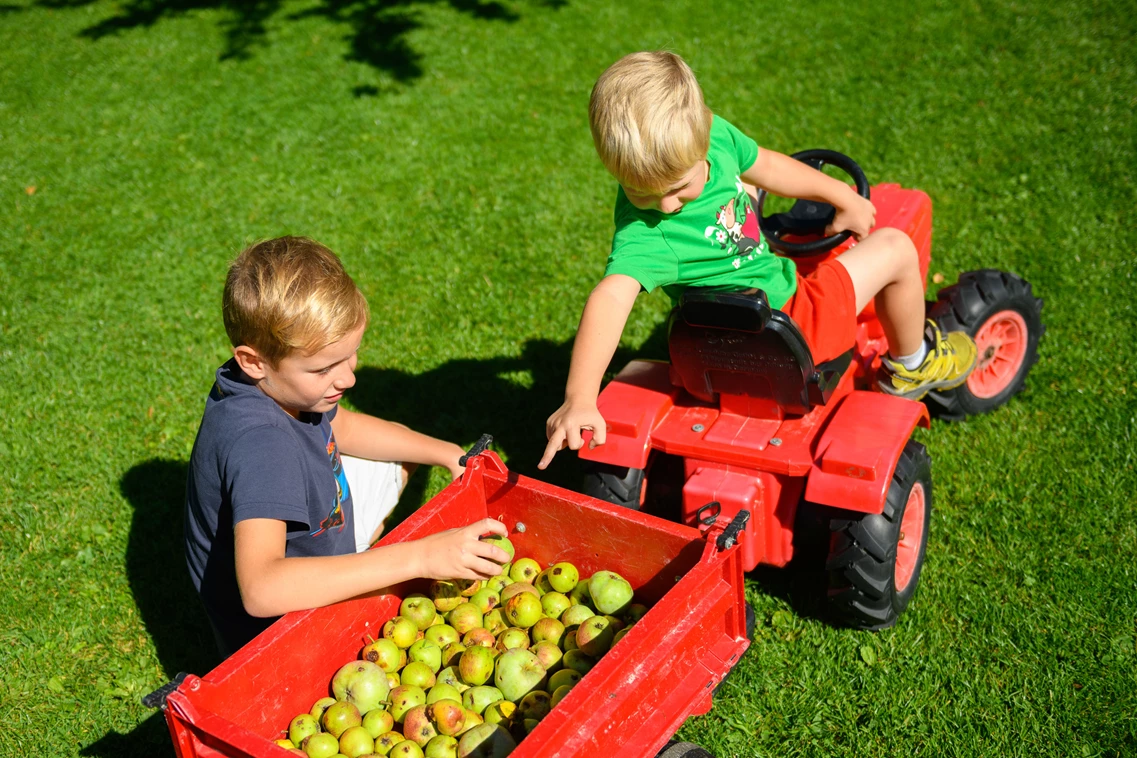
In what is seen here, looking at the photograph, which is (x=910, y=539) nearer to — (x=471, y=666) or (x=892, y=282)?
(x=892, y=282)

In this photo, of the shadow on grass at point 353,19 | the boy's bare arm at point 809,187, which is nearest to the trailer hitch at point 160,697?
the boy's bare arm at point 809,187

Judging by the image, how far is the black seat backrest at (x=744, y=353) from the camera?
112 inches

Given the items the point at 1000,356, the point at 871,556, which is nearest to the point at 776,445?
the point at 871,556

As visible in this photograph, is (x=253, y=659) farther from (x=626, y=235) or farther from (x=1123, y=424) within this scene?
(x=1123, y=424)

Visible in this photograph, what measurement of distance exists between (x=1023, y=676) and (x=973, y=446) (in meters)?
1.20

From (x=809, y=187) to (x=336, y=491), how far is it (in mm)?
1943

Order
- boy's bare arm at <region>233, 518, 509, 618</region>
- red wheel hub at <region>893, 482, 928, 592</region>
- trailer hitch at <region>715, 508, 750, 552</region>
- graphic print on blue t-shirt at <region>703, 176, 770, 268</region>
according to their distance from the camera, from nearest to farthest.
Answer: boy's bare arm at <region>233, 518, 509, 618</region>
trailer hitch at <region>715, 508, 750, 552</region>
graphic print on blue t-shirt at <region>703, 176, 770, 268</region>
red wheel hub at <region>893, 482, 928, 592</region>

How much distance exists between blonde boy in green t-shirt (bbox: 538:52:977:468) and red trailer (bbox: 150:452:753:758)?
0.30m

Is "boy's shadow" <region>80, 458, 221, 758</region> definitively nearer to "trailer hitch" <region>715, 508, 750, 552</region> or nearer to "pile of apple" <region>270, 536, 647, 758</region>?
"pile of apple" <region>270, 536, 647, 758</region>

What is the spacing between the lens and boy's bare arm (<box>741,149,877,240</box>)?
3.39 meters

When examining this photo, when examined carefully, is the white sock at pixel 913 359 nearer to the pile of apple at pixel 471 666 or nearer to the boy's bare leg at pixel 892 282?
the boy's bare leg at pixel 892 282

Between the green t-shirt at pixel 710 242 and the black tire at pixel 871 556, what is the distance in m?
0.70

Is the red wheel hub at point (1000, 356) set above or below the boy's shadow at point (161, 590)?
above

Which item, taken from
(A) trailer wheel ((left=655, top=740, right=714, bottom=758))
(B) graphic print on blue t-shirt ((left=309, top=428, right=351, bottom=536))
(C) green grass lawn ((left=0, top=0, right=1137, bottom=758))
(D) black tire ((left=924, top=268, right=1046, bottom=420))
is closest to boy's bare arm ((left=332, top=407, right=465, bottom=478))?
(B) graphic print on blue t-shirt ((left=309, top=428, right=351, bottom=536))
